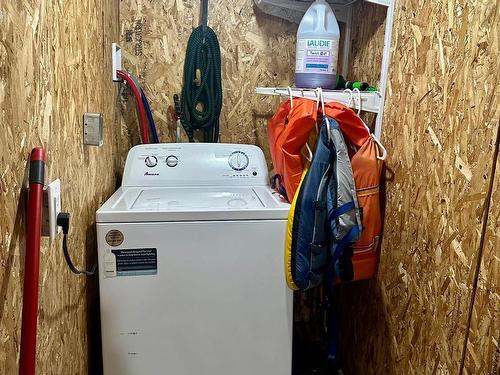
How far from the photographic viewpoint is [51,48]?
996mm

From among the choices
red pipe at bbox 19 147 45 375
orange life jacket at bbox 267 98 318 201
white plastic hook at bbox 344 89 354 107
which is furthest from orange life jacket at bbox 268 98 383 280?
red pipe at bbox 19 147 45 375

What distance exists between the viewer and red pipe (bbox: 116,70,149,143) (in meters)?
1.82

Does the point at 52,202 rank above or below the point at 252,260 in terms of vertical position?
above

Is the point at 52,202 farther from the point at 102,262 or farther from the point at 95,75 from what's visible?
the point at 95,75

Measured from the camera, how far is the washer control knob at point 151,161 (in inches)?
69.1

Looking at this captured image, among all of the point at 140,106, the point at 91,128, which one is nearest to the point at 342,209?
the point at 91,128

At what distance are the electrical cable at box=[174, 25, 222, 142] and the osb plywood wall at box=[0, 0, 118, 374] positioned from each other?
336 millimetres

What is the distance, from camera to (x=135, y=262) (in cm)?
135

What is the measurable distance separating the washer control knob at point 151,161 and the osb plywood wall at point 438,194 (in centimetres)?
89

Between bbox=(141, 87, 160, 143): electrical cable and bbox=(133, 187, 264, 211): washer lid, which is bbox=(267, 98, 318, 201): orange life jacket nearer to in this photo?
bbox=(133, 187, 264, 211): washer lid

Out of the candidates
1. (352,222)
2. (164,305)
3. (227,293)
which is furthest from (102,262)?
(352,222)

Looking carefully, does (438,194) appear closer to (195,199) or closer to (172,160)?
(195,199)

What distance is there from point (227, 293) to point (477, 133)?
0.87 m

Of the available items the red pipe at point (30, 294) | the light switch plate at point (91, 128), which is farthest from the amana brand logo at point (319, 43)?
the red pipe at point (30, 294)
